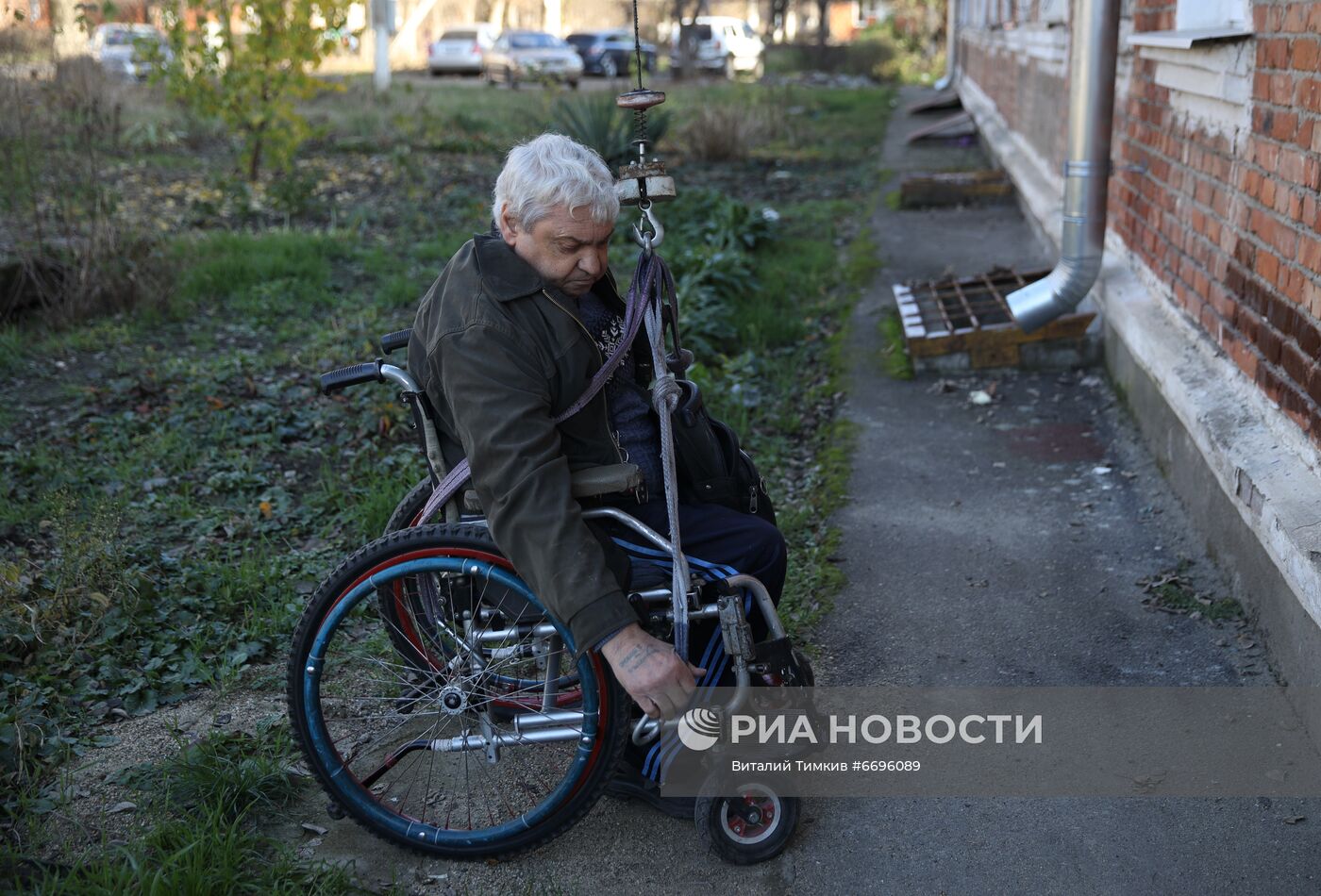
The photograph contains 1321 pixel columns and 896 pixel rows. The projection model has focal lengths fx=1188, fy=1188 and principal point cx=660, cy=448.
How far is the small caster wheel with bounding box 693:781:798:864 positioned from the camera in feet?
8.22

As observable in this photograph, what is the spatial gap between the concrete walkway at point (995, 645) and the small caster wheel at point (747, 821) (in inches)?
1.5

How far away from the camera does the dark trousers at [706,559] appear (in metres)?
2.54

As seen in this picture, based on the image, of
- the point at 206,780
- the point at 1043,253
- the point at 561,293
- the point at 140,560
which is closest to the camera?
the point at 561,293

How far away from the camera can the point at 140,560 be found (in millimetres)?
4062

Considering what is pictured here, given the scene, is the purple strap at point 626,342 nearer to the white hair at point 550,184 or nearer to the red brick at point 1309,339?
the white hair at point 550,184

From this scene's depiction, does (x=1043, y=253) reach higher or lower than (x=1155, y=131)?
lower

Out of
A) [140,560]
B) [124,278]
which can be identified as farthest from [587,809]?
[124,278]

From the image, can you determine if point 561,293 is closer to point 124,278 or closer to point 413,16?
point 124,278

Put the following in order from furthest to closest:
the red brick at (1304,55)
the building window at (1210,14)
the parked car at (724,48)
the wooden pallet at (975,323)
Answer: the parked car at (724,48), the wooden pallet at (975,323), the building window at (1210,14), the red brick at (1304,55)

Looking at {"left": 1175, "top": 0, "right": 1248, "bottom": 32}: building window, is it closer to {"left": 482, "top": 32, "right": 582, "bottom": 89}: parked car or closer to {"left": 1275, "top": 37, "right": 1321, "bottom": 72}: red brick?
{"left": 1275, "top": 37, "right": 1321, "bottom": 72}: red brick

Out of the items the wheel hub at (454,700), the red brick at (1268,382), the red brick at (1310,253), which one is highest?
the red brick at (1310,253)

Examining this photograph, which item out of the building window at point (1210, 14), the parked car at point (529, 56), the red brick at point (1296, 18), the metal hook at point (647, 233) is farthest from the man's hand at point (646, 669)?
the parked car at point (529, 56)

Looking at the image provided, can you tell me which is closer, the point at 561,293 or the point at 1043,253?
the point at 561,293

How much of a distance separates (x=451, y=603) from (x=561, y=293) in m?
0.72
